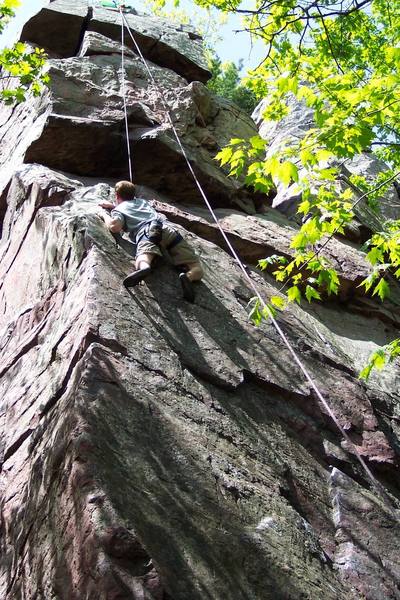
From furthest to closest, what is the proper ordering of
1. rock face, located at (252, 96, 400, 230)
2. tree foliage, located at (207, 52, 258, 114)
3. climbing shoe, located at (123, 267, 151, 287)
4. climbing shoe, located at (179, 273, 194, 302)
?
tree foliage, located at (207, 52, 258, 114)
rock face, located at (252, 96, 400, 230)
climbing shoe, located at (179, 273, 194, 302)
climbing shoe, located at (123, 267, 151, 287)

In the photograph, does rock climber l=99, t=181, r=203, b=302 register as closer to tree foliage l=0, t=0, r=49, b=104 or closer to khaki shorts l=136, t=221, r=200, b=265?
khaki shorts l=136, t=221, r=200, b=265

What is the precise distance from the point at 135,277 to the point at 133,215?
1.27m

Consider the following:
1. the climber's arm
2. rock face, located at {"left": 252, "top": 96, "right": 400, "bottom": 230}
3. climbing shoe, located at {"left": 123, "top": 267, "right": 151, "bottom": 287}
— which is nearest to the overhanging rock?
rock face, located at {"left": 252, "top": 96, "right": 400, "bottom": 230}

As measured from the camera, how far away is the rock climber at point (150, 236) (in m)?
7.14

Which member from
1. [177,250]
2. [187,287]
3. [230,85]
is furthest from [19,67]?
[230,85]

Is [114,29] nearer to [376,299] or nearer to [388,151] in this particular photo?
[388,151]

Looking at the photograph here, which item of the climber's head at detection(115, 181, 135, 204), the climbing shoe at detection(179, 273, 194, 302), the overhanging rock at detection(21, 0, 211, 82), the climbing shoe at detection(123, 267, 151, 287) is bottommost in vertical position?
the climbing shoe at detection(179, 273, 194, 302)

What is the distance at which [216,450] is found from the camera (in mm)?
5336

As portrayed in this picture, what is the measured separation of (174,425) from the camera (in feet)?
17.2

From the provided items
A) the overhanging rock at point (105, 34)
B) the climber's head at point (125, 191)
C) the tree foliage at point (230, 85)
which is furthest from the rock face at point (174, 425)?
the tree foliage at point (230, 85)

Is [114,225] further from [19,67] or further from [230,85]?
[230,85]

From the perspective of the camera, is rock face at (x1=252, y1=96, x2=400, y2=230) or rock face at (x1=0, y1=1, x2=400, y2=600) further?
rock face at (x1=252, y1=96, x2=400, y2=230)

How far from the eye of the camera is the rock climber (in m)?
7.14

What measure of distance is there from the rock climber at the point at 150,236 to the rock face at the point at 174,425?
17 centimetres
